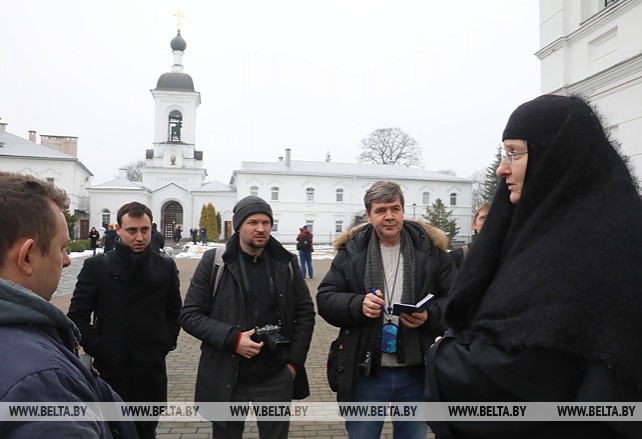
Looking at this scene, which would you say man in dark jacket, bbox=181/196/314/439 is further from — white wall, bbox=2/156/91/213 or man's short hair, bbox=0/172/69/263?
white wall, bbox=2/156/91/213

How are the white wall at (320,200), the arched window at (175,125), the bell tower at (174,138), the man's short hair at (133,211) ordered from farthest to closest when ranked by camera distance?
the arched window at (175,125) → the white wall at (320,200) → the bell tower at (174,138) → the man's short hair at (133,211)

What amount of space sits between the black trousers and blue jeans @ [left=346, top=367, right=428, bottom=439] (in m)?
0.49

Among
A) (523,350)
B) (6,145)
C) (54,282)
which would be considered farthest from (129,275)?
(6,145)

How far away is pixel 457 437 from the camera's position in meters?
1.70

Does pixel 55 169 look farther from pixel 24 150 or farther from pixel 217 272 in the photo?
pixel 217 272

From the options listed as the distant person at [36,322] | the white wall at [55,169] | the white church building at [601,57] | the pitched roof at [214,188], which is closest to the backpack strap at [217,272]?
the distant person at [36,322]

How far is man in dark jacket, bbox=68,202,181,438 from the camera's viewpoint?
3.53 m

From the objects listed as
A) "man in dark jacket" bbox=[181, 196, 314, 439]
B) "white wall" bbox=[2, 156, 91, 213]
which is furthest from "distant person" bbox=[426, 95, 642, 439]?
"white wall" bbox=[2, 156, 91, 213]

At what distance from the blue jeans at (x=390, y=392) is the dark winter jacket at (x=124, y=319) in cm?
170

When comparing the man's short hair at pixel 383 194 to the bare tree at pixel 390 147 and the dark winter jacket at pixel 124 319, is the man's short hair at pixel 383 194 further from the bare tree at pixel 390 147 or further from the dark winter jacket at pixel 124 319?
the bare tree at pixel 390 147

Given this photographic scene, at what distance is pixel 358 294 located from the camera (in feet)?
10.0

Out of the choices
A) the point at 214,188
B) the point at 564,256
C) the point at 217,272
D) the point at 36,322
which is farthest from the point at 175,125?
the point at 564,256

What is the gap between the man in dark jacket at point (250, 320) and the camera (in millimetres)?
3053

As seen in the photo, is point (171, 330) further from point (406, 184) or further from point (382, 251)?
point (406, 184)
